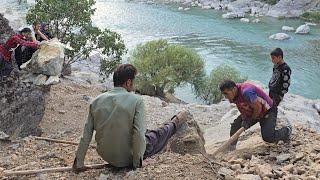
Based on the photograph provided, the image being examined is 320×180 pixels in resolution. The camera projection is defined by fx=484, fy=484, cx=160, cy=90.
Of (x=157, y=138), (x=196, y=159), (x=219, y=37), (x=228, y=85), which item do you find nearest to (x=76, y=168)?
(x=157, y=138)

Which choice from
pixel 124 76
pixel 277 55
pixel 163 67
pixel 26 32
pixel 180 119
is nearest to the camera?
pixel 124 76

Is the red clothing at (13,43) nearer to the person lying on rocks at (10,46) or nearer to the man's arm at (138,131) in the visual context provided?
the person lying on rocks at (10,46)

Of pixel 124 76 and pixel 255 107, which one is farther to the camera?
pixel 255 107

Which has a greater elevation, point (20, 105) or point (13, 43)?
point (13, 43)

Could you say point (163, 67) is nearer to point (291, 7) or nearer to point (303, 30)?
point (303, 30)

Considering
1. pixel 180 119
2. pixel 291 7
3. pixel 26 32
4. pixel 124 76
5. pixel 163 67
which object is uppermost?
pixel 124 76

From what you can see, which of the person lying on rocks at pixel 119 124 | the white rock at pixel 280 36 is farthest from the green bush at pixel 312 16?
the person lying on rocks at pixel 119 124

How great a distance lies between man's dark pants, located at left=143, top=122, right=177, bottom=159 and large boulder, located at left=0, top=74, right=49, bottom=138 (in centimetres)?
552

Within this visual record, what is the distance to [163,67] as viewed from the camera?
120ft

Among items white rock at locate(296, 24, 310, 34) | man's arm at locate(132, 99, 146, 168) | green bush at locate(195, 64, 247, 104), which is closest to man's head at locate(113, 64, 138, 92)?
man's arm at locate(132, 99, 146, 168)

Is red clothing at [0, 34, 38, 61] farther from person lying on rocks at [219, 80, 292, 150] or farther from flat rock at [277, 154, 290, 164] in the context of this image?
flat rock at [277, 154, 290, 164]

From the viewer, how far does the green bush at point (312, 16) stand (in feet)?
232

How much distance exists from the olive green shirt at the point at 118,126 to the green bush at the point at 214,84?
30.1m

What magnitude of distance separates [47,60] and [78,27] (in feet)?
37.1
